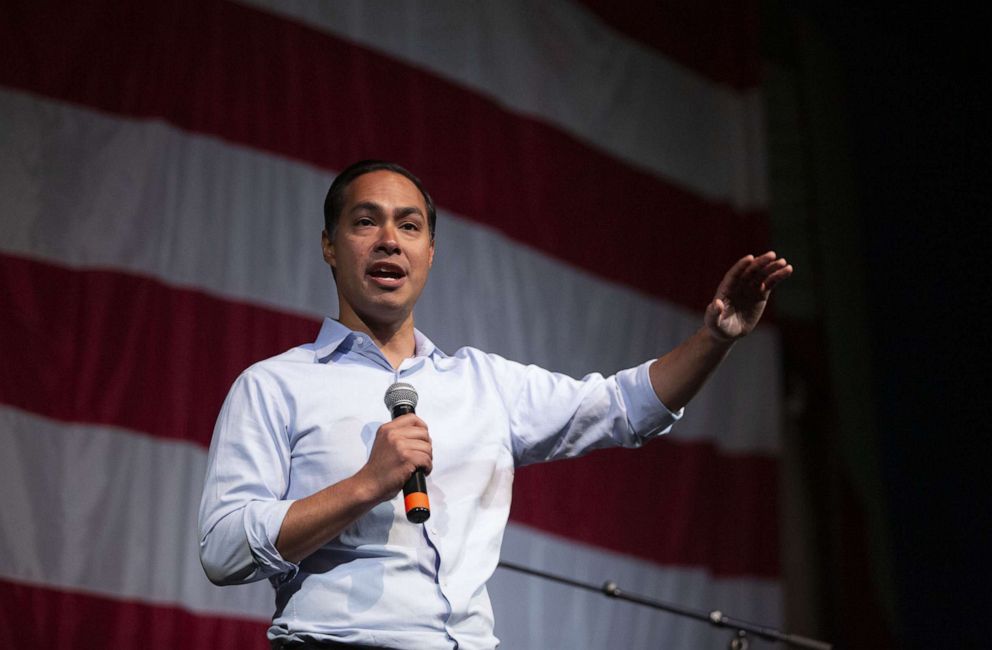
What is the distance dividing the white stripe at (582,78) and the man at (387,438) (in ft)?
4.21

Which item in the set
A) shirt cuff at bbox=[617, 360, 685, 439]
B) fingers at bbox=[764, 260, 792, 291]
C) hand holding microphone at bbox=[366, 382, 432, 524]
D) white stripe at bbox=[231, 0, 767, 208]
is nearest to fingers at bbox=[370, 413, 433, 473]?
hand holding microphone at bbox=[366, 382, 432, 524]

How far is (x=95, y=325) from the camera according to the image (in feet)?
8.23

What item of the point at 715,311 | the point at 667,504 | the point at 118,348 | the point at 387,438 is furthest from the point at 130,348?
the point at 667,504

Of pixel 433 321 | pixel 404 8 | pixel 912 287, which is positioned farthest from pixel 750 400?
pixel 404 8

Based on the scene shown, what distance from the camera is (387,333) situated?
190 cm

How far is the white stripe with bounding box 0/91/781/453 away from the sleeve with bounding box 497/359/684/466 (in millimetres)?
1067

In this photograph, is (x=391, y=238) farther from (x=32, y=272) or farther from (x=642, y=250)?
(x=642, y=250)

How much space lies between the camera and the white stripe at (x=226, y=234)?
2.54 m

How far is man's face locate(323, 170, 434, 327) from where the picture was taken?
1855 mm

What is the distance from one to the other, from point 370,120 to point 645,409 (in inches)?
59.4

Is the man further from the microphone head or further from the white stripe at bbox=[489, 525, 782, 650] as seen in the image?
the white stripe at bbox=[489, 525, 782, 650]

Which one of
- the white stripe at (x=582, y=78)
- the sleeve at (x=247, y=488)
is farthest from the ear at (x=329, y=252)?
the white stripe at (x=582, y=78)

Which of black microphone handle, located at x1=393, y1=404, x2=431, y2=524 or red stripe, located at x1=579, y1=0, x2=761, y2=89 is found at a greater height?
red stripe, located at x1=579, y1=0, x2=761, y2=89

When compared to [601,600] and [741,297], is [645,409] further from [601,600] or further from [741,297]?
[601,600]
